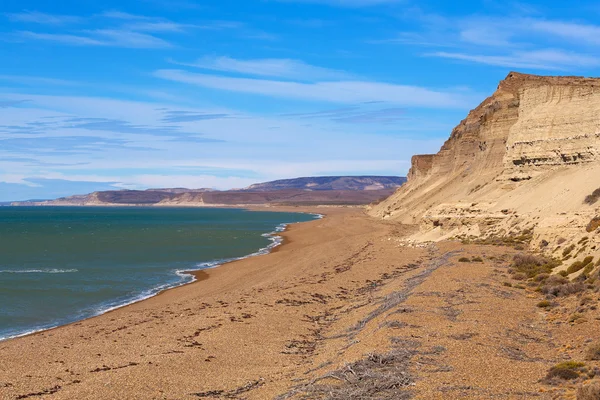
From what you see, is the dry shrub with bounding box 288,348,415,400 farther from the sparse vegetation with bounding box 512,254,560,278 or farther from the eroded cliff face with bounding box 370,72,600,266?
the eroded cliff face with bounding box 370,72,600,266

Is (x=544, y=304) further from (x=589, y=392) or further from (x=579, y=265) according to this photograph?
(x=589, y=392)

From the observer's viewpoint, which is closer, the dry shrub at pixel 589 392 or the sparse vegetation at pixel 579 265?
the dry shrub at pixel 589 392

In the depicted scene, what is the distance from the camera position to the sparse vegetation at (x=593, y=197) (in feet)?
90.7

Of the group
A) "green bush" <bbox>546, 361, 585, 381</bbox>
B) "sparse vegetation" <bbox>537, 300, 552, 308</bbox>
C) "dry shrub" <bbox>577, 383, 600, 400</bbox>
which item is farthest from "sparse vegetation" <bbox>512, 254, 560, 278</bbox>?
"dry shrub" <bbox>577, 383, 600, 400</bbox>

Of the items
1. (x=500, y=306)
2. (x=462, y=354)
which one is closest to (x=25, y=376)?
(x=462, y=354)

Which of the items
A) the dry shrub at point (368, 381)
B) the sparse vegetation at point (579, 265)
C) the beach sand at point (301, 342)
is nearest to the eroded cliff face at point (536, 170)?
the sparse vegetation at point (579, 265)

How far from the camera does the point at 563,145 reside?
134 ft

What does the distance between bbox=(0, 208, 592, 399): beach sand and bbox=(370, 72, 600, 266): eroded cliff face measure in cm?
833

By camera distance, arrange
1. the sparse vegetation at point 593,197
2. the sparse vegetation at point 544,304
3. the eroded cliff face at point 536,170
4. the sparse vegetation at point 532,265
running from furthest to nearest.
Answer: the eroded cliff face at point 536,170 → the sparse vegetation at point 593,197 → the sparse vegetation at point 532,265 → the sparse vegetation at point 544,304

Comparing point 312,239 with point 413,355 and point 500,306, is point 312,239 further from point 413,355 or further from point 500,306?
point 413,355

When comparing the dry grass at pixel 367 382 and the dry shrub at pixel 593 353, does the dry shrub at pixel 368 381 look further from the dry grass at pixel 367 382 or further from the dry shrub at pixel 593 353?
the dry shrub at pixel 593 353

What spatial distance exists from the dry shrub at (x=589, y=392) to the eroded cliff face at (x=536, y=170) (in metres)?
16.1

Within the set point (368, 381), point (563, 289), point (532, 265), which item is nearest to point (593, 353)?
point (368, 381)

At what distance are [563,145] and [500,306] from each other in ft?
95.7
